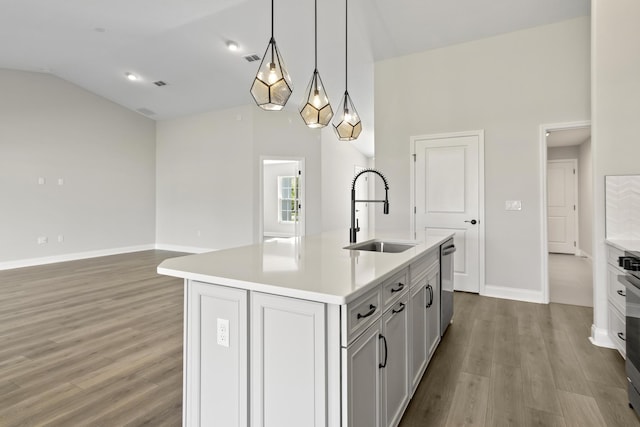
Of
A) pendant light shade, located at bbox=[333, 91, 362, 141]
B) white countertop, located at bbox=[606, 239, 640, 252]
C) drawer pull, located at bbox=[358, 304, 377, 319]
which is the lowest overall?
drawer pull, located at bbox=[358, 304, 377, 319]

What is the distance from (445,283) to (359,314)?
1.79m

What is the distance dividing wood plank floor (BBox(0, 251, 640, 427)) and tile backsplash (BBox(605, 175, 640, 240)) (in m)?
0.96

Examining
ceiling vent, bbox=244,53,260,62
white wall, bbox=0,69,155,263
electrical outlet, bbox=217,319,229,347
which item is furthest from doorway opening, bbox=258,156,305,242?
electrical outlet, bbox=217,319,229,347

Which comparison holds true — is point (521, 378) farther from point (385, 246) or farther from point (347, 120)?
point (347, 120)

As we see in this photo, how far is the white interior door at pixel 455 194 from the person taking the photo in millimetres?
4309

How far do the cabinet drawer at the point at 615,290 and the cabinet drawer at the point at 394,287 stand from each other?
5.26 ft

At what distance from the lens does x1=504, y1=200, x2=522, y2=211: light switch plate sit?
13.4ft

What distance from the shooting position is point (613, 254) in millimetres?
2600

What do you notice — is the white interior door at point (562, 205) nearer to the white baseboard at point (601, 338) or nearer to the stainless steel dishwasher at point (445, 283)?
the white baseboard at point (601, 338)

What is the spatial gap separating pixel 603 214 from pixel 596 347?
1082 mm

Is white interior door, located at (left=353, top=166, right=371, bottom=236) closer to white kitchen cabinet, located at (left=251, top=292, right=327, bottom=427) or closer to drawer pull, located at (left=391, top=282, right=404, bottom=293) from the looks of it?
drawer pull, located at (left=391, top=282, right=404, bottom=293)

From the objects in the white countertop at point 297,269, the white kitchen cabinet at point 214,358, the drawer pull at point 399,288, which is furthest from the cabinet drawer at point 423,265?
the white kitchen cabinet at point 214,358

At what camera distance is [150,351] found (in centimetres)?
268

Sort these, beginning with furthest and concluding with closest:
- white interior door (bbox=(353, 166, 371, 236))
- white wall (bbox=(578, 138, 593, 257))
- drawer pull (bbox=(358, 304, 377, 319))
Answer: white interior door (bbox=(353, 166, 371, 236)) < white wall (bbox=(578, 138, 593, 257)) < drawer pull (bbox=(358, 304, 377, 319))
